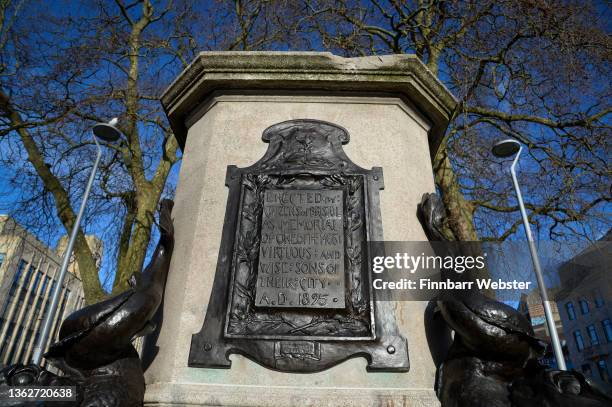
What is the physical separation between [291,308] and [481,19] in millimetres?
8611

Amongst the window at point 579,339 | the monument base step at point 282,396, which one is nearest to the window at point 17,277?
the window at point 579,339

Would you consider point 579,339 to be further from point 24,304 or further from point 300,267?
point 24,304

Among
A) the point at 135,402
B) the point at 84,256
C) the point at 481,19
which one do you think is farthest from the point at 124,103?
the point at 135,402

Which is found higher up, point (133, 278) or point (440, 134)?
point (440, 134)

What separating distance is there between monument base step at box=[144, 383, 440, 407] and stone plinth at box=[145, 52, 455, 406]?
0.01 meters

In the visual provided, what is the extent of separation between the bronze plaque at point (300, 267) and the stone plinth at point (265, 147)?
87 mm

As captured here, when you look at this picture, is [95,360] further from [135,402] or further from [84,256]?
[84,256]

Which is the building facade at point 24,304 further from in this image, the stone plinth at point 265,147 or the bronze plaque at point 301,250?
the bronze plaque at point 301,250

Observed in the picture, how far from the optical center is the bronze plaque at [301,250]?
2.62 m

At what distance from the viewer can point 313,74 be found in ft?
11.6

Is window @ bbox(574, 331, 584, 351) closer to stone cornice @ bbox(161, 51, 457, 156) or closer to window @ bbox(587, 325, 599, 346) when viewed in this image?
window @ bbox(587, 325, 599, 346)

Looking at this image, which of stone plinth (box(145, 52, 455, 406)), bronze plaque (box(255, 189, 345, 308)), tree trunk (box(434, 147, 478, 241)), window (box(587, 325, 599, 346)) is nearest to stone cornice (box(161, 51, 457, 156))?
stone plinth (box(145, 52, 455, 406))

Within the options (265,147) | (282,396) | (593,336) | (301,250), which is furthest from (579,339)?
(282,396)

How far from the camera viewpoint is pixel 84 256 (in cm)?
914
